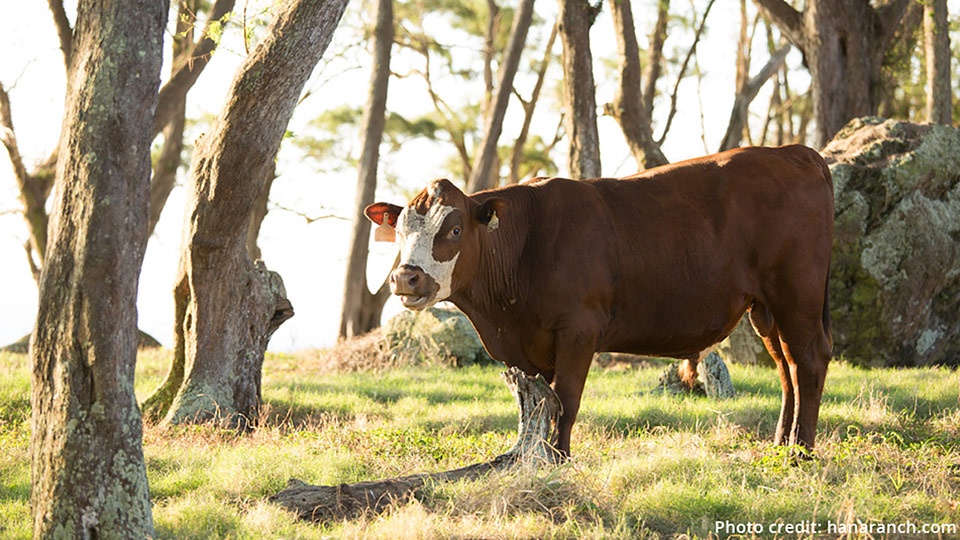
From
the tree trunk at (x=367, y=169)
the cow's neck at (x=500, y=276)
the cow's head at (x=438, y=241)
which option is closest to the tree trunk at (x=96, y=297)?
the cow's head at (x=438, y=241)

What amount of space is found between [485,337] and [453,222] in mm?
1022

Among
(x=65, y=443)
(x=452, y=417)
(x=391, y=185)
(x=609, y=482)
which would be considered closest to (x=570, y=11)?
(x=452, y=417)

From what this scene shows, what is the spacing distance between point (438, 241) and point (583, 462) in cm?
183

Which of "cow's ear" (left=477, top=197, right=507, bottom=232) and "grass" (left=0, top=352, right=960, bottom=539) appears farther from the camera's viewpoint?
"cow's ear" (left=477, top=197, right=507, bottom=232)

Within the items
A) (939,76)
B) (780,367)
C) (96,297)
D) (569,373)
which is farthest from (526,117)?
(96,297)

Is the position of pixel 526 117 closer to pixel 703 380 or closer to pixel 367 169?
pixel 367 169

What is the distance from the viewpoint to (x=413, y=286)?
638 cm

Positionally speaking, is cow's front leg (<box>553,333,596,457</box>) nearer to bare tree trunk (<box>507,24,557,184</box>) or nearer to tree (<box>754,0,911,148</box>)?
tree (<box>754,0,911,148</box>)

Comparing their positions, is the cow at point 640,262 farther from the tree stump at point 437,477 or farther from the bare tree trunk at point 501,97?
the bare tree trunk at point 501,97

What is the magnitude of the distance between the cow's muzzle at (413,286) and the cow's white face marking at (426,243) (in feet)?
0.15

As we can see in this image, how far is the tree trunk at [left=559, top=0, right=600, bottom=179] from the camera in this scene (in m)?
14.6

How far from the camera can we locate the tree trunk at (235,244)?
8250 millimetres

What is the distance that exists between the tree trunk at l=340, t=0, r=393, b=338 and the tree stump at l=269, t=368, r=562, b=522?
39.3 ft

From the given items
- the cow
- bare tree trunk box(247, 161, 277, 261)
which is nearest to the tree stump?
the cow
